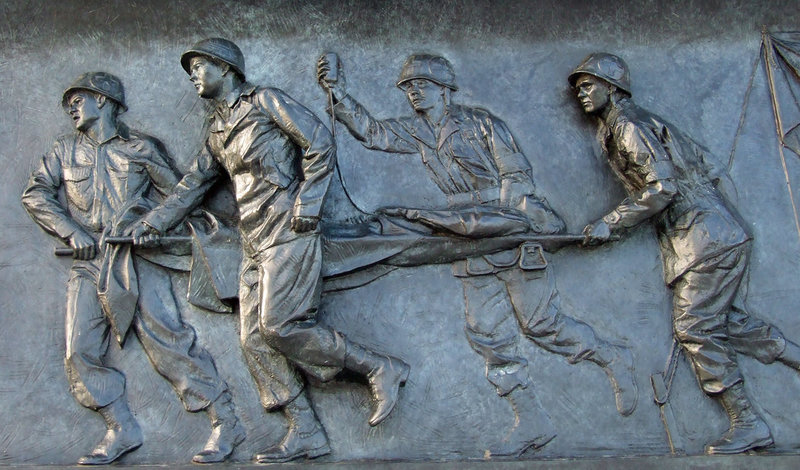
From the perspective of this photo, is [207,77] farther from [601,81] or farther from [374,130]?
[601,81]

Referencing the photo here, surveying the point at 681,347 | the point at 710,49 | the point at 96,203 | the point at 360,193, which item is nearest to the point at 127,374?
the point at 96,203

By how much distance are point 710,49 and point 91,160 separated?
432 cm

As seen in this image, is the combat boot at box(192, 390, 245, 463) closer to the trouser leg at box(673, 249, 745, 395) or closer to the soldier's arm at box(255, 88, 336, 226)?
the soldier's arm at box(255, 88, 336, 226)

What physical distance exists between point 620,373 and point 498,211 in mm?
1266

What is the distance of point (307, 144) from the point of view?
5578 mm

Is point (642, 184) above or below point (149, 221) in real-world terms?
below

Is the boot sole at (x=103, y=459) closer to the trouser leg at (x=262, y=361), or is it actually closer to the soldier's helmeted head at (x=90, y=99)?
the trouser leg at (x=262, y=361)

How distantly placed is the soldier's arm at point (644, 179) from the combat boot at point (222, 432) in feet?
8.64

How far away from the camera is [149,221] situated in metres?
5.71

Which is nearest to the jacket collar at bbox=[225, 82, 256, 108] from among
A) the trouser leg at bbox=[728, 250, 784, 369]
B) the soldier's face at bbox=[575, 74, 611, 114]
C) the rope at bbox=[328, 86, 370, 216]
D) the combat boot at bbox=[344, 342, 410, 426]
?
the rope at bbox=[328, 86, 370, 216]

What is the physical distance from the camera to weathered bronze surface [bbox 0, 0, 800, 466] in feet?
18.2

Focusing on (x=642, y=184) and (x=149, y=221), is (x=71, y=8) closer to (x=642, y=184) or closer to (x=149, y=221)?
(x=149, y=221)

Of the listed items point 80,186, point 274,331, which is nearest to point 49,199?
point 80,186

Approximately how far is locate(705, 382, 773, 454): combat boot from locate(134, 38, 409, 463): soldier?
1.98 m
